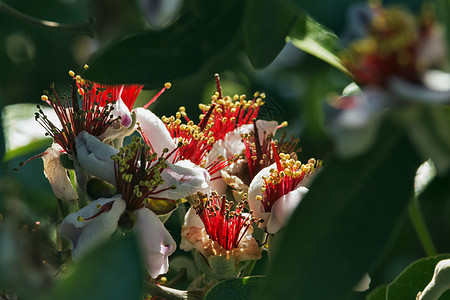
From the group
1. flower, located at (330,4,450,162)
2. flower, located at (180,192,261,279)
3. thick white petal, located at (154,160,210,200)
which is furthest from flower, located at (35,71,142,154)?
flower, located at (330,4,450,162)

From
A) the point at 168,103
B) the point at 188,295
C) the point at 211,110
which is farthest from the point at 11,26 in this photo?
the point at 188,295

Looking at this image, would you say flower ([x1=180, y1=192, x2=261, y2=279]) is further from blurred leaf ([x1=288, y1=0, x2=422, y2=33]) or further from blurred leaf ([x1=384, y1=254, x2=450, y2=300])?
blurred leaf ([x1=288, y1=0, x2=422, y2=33])

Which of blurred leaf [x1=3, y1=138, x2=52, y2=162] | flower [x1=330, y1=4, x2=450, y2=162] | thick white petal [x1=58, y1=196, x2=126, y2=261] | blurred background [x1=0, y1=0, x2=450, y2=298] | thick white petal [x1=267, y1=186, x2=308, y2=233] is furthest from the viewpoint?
blurred leaf [x1=3, y1=138, x2=52, y2=162]

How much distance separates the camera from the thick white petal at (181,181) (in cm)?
132

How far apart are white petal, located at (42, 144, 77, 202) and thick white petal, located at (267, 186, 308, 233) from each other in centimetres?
37

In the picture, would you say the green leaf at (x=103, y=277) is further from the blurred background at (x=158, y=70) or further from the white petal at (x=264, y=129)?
the white petal at (x=264, y=129)

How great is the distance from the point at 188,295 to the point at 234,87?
1388 millimetres

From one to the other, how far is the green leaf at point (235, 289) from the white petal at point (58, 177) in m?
0.32

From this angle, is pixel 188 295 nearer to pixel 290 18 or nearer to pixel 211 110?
pixel 211 110

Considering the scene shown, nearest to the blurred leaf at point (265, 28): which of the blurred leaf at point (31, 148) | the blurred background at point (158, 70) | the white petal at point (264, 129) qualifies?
the blurred background at point (158, 70)

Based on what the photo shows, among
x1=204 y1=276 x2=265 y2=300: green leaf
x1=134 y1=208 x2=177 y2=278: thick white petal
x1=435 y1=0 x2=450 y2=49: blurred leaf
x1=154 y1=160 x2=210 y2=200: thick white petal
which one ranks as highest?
x1=435 y1=0 x2=450 y2=49: blurred leaf

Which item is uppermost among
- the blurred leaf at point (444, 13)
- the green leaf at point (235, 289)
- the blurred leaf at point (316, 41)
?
the blurred leaf at point (444, 13)

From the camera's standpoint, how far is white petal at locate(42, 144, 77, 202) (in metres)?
1.38

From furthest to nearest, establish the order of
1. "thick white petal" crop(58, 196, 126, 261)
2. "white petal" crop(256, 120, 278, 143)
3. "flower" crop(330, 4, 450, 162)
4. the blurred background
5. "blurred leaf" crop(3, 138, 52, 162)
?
"blurred leaf" crop(3, 138, 52, 162) → "white petal" crop(256, 120, 278, 143) → "thick white petal" crop(58, 196, 126, 261) → the blurred background → "flower" crop(330, 4, 450, 162)
